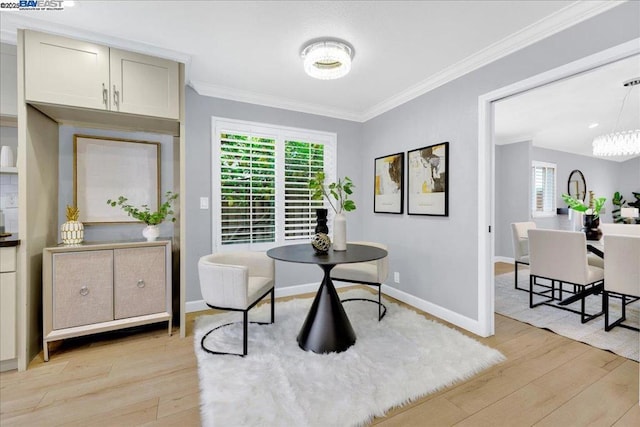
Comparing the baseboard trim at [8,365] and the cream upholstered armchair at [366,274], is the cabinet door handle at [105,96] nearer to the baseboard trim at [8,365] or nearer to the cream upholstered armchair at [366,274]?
the baseboard trim at [8,365]

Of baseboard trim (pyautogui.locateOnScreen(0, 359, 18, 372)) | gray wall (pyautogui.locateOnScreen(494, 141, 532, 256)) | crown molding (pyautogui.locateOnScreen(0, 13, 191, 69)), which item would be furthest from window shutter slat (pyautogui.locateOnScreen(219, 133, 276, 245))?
gray wall (pyautogui.locateOnScreen(494, 141, 532, 256))

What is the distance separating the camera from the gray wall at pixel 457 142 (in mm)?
1899

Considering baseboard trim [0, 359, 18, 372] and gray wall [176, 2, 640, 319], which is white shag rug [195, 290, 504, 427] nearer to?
gray wall [176, 2, 640, 319]

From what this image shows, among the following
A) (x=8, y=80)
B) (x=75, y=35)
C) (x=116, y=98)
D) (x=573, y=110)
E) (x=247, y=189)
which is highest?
(x=573, y=110)

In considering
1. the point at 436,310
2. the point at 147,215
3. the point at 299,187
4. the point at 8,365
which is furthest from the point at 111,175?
the point at 436,310

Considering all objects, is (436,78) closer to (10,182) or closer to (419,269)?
(419,269)

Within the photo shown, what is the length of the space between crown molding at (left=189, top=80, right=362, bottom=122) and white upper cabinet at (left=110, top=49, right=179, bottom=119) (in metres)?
0.65

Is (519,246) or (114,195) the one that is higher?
(114,195)

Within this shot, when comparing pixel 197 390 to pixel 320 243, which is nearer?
pixel 197 390

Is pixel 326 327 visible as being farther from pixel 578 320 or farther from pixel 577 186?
pixel 577 186

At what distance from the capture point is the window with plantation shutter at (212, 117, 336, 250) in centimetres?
325

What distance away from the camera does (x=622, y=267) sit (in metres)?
2.54

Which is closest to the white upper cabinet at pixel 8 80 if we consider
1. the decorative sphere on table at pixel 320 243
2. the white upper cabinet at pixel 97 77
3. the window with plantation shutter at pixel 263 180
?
the white upper cabinet at pixel 97 77

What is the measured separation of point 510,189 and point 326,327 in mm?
5487
